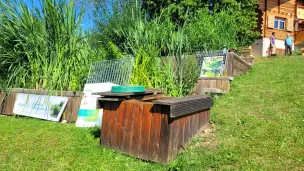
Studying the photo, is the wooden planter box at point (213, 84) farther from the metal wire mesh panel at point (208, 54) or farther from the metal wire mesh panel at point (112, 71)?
the metal wire mesh panel at point (112, 71)

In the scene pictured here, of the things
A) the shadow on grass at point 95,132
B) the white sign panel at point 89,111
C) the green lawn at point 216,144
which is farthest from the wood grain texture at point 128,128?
the white sign panel at point 89,111

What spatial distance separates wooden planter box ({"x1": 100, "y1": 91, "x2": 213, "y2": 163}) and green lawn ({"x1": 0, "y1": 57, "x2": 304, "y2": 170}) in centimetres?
13

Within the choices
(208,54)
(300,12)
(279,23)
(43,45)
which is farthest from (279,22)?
(43,45)

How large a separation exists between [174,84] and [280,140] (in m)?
2.74

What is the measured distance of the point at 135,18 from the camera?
24.1 feet

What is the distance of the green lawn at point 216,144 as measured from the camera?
122 inches

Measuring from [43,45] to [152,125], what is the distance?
164 inches

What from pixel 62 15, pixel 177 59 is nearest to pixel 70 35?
pixel 62 15

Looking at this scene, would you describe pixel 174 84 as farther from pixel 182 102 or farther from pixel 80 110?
pixel 182 102

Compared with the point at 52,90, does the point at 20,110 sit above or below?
below

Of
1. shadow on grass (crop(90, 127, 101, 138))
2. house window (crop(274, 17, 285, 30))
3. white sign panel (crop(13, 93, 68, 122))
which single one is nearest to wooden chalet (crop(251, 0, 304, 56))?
house window (crop(274, 17, 285, 30))

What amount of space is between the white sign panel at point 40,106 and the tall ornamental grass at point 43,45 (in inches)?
13.1

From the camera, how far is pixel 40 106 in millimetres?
6227

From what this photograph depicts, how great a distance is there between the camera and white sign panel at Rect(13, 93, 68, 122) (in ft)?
19.5
